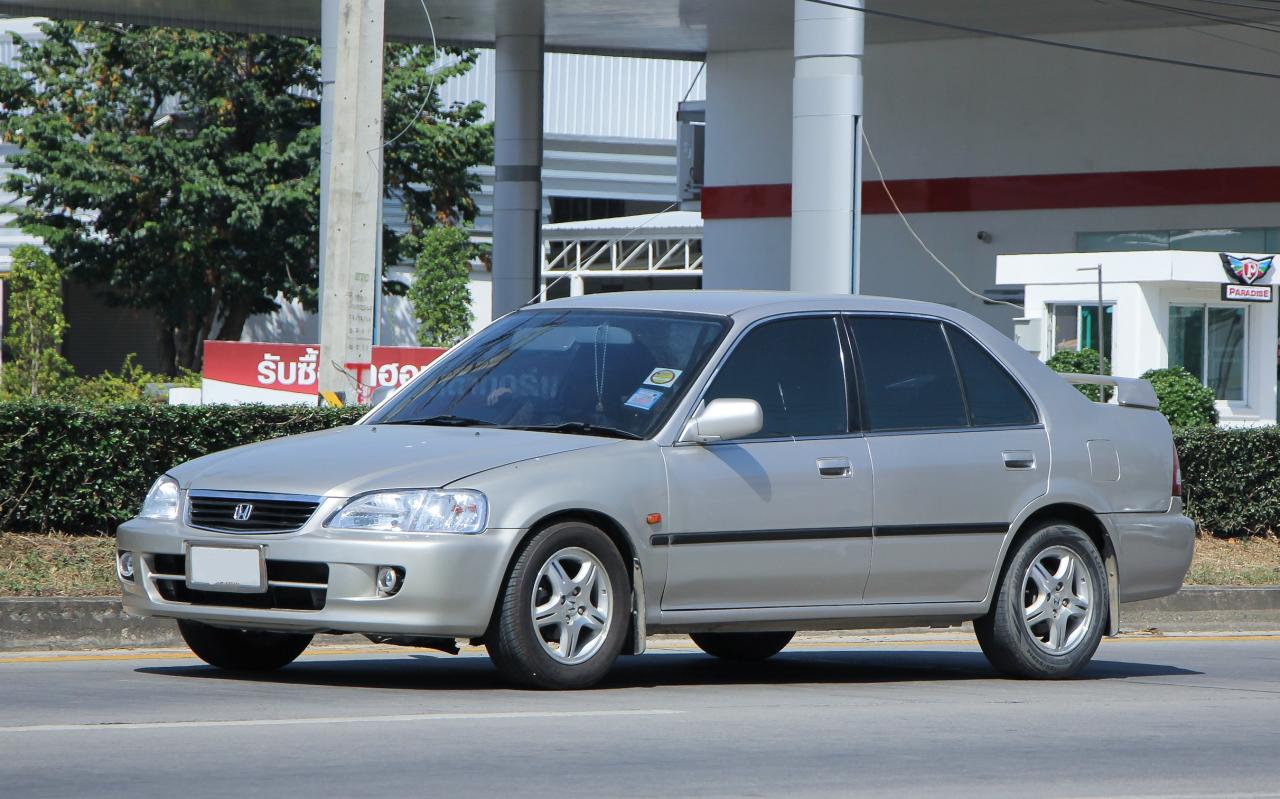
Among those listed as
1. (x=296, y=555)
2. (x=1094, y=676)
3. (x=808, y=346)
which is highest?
(x=808, y=346)

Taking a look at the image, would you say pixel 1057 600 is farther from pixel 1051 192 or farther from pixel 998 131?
pixel 998 131

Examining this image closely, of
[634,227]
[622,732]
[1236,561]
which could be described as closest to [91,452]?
[622,732]

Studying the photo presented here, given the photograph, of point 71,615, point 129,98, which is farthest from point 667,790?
point 129,98

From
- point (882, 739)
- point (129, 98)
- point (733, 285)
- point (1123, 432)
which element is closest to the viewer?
point (882, 739)

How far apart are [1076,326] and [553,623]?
780 inches

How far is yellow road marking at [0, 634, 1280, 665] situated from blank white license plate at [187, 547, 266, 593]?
2.02m

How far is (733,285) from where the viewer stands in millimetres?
35562

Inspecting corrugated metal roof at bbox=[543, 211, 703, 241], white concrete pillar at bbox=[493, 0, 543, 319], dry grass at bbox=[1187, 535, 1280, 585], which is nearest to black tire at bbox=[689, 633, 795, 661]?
dry grass at bbox=[1187, 535, 1280, 585]

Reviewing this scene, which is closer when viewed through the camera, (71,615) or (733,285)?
(71,615)

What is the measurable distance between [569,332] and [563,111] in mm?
43213

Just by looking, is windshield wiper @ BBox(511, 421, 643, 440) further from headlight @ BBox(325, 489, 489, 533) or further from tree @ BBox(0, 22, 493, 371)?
tree @ BBox(0, 22, 493, 371)

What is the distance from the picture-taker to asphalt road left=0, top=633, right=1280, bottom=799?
586 centimetres

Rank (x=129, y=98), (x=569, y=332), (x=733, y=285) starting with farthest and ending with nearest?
1. (x=129, y=98)
2. (x=733, y=285)
3. (x=569, y=332)

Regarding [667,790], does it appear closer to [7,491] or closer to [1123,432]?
[1123,432]
